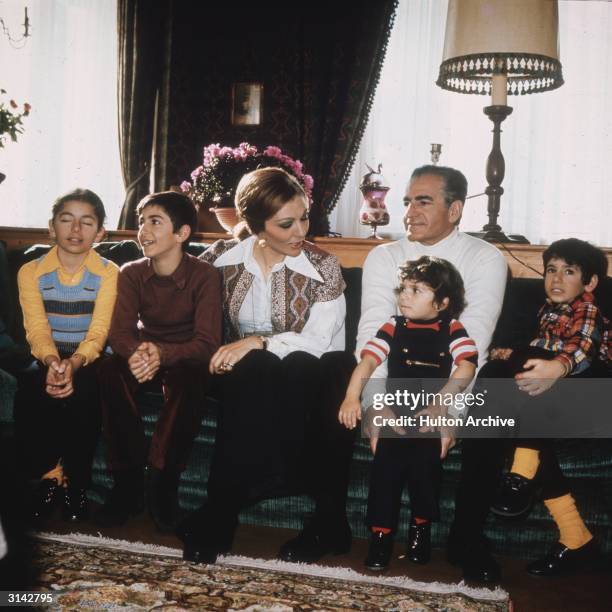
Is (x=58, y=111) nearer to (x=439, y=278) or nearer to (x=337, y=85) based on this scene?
(x=337, y=85)

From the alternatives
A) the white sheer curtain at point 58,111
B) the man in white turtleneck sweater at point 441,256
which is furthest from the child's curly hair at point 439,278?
the white sheer curtain at point 58,111

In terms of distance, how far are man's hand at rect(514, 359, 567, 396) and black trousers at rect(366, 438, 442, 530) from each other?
1.04 feet

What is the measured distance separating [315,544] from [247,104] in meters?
2.68

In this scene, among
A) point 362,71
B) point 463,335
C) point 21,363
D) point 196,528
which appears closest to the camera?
point 196,528

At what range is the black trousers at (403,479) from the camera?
6.18 ft

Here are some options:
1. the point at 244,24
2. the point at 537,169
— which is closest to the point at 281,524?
the point at 537,169

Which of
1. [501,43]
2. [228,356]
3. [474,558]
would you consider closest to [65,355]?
[228,356]

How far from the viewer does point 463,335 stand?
2.04 metres

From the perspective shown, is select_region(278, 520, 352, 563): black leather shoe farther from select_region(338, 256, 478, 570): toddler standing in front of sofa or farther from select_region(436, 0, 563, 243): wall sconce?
select_region(436, 0, 563, 243): wall sconce

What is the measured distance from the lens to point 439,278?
205 centimetres

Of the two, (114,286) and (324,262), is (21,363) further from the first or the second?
→ (324,262)

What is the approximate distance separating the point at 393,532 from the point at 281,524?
1.39 ft

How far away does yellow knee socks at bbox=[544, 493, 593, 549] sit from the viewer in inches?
74.1

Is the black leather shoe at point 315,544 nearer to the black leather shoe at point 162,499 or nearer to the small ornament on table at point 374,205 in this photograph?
the black leather shoe at point 162,499
